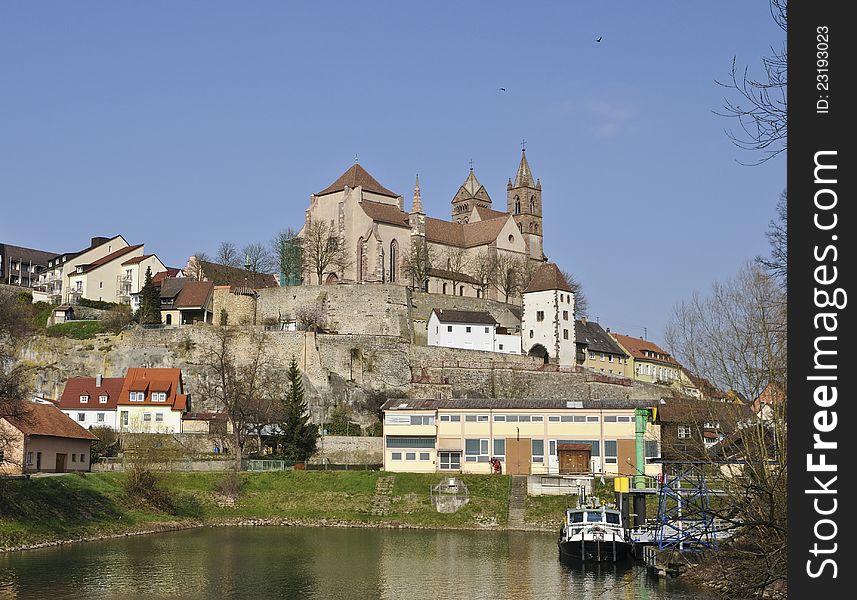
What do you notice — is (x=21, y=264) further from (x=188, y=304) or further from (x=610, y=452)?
(x=610, y=452)

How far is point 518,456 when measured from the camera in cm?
6219

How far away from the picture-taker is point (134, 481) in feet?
176

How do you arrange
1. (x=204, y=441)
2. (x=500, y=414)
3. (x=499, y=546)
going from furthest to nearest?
(x=204, y=441) → (x=500, y=414) → (x=499, y=546)

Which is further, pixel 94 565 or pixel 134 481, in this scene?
pixel 134 481

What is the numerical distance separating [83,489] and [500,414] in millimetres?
23930

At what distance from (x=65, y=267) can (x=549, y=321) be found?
48.5m

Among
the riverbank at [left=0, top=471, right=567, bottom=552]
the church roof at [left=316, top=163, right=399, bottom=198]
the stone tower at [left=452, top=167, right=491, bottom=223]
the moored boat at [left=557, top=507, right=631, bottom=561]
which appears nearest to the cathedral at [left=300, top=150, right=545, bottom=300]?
the church roof at [left=316, top=163, right=399, bottom=198]

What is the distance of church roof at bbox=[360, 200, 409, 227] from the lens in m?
101

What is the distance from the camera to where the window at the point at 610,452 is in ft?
201

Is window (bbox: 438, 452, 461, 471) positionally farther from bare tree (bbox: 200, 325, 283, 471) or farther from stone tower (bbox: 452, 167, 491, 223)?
stone tower (bbox: 452, 167, 491, 223)

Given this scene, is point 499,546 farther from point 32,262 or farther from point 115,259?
point 32,262

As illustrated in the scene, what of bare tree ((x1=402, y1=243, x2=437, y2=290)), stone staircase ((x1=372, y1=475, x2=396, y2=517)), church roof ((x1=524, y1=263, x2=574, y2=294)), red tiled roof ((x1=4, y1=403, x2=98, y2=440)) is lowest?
stone staircase ((x1=372, y1=475, x2=396, y2=517))

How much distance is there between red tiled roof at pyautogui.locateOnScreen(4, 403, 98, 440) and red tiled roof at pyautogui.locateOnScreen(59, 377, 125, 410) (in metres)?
14.0
